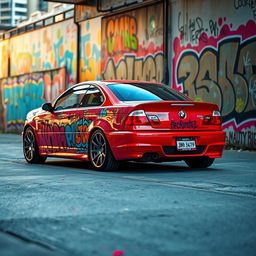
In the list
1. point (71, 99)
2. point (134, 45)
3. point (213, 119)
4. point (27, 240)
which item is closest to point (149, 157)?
point (213, 119)

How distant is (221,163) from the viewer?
39.8 ft

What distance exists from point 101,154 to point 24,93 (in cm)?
2354

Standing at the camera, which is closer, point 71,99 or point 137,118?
point 137,118

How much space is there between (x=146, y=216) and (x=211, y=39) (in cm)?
1430

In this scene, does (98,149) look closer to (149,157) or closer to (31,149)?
(149,157)

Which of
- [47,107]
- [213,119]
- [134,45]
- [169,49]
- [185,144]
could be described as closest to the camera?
[185,144]

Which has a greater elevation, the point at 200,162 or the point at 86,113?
the point at 86,113

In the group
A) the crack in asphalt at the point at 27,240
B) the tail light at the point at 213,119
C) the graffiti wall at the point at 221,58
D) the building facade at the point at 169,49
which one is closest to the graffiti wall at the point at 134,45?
the building facade at the point at 169,49

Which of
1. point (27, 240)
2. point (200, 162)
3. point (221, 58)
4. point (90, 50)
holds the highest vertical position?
point (90, 50)

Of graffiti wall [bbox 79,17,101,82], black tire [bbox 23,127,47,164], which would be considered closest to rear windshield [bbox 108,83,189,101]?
black tire [bbox 23,127,47,164]

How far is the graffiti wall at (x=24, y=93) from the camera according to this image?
29734 millimetres

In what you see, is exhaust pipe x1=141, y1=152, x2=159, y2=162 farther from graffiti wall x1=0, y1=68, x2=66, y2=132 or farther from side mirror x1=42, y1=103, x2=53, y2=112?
graffiti wall x1=0, y1=68, x2=66, y2=132

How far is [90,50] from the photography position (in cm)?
2658

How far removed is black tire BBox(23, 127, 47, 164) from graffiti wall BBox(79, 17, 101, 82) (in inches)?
527
